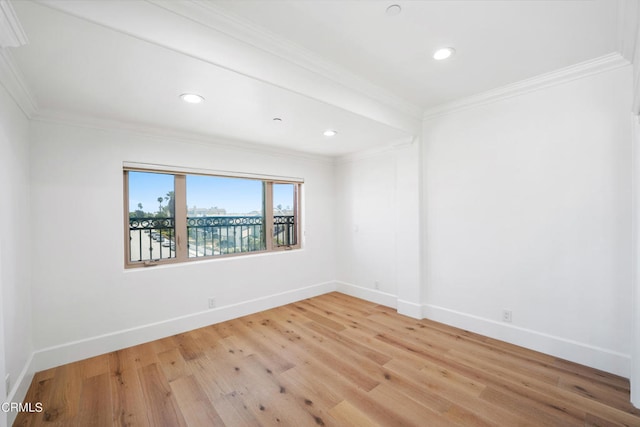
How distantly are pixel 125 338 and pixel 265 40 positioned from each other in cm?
312

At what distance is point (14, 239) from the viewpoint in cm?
204

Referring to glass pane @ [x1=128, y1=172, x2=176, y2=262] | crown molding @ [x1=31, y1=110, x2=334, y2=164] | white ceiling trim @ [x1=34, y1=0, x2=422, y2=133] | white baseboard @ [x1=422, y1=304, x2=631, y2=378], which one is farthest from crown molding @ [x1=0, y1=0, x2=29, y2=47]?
white baseboard @ [x1=422, y1=304, x2=631, y2=378]

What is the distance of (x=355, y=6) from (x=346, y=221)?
11.0 ft

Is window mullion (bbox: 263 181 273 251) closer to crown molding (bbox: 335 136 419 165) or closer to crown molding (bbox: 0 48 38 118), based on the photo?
crown molding (bbox: 335 136 419 165)

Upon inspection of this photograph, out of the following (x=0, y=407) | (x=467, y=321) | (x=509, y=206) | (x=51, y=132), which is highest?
(x=51, y=132)

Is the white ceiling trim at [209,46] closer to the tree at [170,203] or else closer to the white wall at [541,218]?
the white wall at [541,218]

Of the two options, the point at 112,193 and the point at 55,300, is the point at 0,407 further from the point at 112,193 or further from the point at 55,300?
the point at 112,193

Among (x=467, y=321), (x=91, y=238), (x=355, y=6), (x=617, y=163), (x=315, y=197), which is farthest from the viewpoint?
(x=315, y=197)

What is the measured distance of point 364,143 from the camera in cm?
386

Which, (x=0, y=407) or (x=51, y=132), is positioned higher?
(x=51, y=132)

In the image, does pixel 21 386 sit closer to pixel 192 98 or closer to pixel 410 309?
pixel 192 98

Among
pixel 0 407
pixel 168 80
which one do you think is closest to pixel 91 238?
pixel 0 407

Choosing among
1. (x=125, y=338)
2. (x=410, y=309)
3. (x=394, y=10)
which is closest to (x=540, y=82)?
(x=394, y=10)

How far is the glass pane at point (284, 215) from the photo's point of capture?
4.37m
